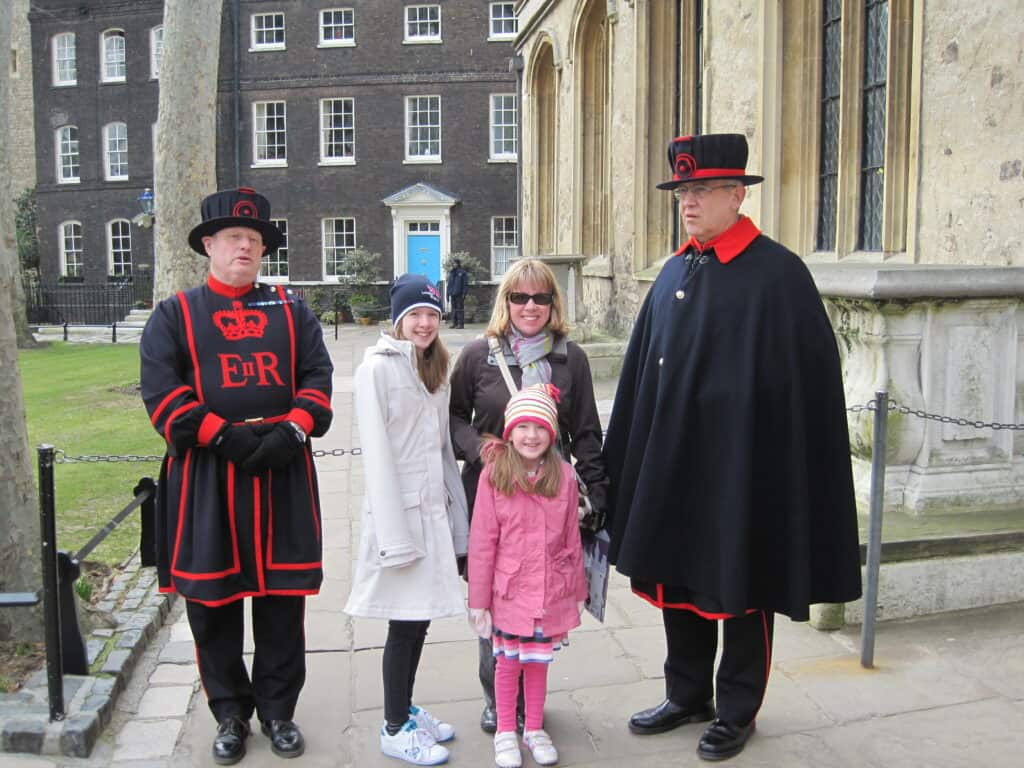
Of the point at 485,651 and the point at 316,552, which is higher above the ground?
the point at 316,552

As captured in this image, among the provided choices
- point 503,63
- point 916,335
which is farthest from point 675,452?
point 503,63

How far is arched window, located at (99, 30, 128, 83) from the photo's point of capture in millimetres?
36250

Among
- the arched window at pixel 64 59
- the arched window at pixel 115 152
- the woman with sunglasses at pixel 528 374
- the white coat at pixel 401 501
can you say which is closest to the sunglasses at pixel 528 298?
the woman with sunglasses at pixel 528 374

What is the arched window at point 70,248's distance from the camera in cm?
3706

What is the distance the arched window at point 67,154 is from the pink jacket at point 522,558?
123ft

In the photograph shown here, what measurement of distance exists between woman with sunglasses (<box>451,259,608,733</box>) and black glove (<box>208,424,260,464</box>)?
2.40 feet

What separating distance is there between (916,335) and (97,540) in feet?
12.6

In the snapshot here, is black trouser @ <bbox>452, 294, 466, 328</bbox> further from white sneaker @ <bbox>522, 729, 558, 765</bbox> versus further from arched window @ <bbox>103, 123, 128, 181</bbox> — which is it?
white sneaker @ <bbox>522, 729, 558, 765</bbox>

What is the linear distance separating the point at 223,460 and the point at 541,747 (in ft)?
4.85

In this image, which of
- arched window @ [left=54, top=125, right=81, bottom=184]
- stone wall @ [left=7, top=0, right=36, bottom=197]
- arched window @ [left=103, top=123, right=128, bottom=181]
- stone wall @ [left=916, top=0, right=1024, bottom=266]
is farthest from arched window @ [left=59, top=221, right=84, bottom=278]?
stone wall @ [left=916, top=0, right=1024, bottom=266]

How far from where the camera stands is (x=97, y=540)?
4.26 meters

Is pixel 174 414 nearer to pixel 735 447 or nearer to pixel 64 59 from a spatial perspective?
pixel 735 447

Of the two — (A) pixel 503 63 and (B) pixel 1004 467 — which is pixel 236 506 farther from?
(A) pixel 503 63

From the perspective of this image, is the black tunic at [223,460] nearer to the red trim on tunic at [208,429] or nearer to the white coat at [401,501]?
the red trim on tunic at [208,429]
